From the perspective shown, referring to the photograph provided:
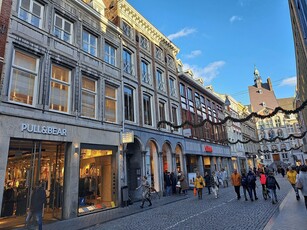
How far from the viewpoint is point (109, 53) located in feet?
52.6

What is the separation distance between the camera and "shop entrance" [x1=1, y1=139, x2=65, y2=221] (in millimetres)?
9180

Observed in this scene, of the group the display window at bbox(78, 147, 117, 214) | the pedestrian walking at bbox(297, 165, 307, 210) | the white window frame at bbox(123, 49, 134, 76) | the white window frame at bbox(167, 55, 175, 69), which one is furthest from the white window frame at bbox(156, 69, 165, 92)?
the pedestrian walking at bbox(297, 165, 307, 210)

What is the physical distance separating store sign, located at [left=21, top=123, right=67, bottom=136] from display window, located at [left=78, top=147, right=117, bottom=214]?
1.73 metres

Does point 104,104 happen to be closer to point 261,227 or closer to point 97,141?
point 97,141

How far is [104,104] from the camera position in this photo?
47.1ft

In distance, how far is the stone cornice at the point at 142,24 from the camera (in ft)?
61.4

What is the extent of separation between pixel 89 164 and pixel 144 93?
27.6 ft

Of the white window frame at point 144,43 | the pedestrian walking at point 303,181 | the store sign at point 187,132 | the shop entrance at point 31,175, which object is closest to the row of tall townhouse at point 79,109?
the shop entrance at point 31,175

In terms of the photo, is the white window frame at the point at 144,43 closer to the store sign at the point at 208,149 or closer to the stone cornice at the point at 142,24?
the stone cornice at the point at 142,24

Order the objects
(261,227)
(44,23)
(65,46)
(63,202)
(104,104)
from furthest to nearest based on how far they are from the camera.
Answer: (104,104) < (65,46) < (44,23) < (63,202) < (261,227)

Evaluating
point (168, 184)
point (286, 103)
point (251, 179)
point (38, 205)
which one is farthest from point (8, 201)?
point (286, 103)

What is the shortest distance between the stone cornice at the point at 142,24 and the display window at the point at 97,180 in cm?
1176

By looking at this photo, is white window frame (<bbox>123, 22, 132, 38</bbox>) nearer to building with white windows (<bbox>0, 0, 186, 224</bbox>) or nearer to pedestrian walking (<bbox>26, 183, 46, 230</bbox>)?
building with white windows (<bbox>0, 0, 186, 224</bbox>)

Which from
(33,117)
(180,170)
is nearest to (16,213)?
(33,117)
